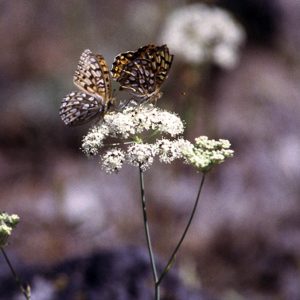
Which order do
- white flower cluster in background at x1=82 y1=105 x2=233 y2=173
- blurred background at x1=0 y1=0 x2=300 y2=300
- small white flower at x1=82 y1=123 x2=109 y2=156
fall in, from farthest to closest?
blurred background at x1=0 y1=0 x2=300 y2=300
small white flower at x1=82 y1=123 x2=109 y2=156
white flower cluster in background at x1=82 y1=105 x2=233 y2=173

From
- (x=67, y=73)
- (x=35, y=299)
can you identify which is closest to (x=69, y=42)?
(x=67, y=73)

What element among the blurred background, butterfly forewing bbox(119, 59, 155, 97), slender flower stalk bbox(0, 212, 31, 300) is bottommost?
slender flower stalk bbox(0, 212, 31, 300)

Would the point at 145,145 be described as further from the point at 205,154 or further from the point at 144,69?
the point at 144,69

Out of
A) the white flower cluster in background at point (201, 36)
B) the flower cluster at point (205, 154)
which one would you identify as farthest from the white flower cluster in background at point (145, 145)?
the white flower cluster in background at point (201, 36)

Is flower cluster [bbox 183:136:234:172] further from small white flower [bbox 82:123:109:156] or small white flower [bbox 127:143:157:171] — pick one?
small white flower [bbox 82:123:109:156]

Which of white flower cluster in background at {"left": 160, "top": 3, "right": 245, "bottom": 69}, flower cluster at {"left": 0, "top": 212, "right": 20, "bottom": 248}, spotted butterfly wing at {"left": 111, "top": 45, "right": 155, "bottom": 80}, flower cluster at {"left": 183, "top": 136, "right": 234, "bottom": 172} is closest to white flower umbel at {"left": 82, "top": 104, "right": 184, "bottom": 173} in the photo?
flower cluster at {"left": 183, "top": 136, "right": 234, "bottom": 172}

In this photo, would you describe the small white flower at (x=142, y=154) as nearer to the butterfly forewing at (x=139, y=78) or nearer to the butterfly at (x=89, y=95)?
the butterfly at (x=89, y=95)
